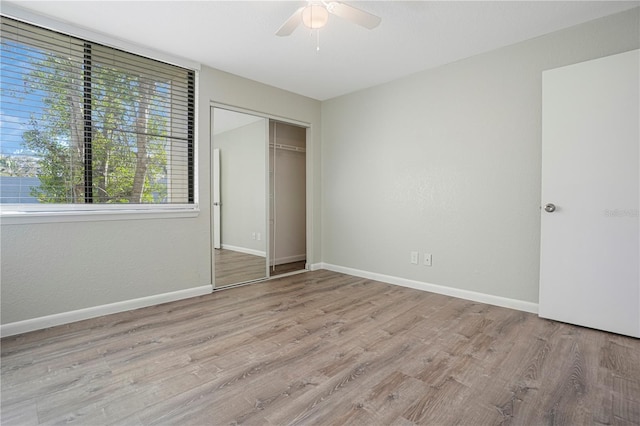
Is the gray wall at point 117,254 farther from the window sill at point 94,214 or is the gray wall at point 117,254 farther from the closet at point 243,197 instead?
the closet at point 243,197

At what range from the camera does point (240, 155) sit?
409 cm

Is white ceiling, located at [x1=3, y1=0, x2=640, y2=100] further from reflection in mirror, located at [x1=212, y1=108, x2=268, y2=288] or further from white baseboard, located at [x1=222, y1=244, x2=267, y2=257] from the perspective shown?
white baseboard, located at [x1=222, y1=244, x2=267, y2=257]

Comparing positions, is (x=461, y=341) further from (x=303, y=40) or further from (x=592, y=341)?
(x=303, y=40)

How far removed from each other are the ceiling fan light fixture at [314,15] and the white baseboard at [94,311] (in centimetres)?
274

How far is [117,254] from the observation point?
285 cm

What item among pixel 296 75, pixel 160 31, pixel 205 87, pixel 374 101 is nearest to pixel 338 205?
pixel 374 101

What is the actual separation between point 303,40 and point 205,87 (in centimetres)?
124

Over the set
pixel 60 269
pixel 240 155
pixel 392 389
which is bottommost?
pixel 392 389

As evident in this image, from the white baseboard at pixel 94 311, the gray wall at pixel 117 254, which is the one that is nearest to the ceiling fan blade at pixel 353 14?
the gray wall at pixel 117 254

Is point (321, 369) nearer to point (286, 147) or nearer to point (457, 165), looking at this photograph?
point (457, 165)

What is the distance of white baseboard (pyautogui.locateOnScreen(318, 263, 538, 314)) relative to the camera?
9.42ft

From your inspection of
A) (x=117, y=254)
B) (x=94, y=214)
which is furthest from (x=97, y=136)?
(x=117, y=254)

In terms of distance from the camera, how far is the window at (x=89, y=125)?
2.38 m

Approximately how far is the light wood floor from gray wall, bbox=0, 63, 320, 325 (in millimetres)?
269
